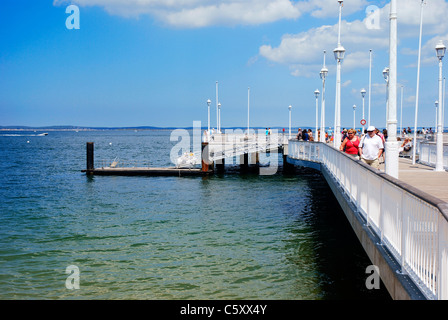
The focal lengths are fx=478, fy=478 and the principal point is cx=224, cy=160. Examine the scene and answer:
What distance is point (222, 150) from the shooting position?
41594 millimetres

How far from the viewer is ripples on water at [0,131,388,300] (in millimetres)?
11312

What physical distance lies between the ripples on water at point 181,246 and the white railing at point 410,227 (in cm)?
291

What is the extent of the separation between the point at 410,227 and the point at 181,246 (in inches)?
406

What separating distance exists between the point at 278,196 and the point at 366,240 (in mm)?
19051

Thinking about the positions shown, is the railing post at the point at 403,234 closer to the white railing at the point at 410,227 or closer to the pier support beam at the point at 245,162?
the white railing at the point at 410,227

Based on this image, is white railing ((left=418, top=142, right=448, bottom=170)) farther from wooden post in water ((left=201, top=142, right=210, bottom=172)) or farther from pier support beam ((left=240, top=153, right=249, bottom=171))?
pier support beam ((left=240, top=153, right=249, bottom=171))

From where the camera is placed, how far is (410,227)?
5.98 m

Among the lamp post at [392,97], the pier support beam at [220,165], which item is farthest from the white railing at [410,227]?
the pier support beam at [220,165]

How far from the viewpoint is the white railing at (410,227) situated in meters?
4.80

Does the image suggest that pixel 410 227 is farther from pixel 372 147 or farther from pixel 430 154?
pixel 430 154

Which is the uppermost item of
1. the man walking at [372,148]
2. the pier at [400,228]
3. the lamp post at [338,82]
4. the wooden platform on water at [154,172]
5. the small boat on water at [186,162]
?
the lamp post at [338,82]

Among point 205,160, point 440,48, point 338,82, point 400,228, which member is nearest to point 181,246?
point 400,228
